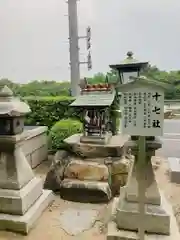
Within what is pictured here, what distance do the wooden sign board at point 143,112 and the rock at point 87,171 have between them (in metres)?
2.08

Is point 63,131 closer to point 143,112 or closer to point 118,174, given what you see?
point 118,174

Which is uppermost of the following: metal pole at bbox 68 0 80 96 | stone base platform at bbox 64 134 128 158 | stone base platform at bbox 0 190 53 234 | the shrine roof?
metal pole at bbox 68 0 80 96

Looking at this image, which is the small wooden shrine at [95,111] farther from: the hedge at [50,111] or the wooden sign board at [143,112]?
the hedge at [50,111]

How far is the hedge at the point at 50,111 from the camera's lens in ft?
23.8

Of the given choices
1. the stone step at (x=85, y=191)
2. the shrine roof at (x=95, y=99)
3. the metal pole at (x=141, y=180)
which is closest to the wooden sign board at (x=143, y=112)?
the metal pole at (x=141, y=180)

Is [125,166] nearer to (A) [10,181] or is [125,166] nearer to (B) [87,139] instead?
(B) [87,139]

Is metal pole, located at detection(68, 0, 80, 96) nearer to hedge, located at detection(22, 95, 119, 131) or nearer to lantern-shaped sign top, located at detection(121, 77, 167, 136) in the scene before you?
hedge, located at detection(22, 95, 119, 131)

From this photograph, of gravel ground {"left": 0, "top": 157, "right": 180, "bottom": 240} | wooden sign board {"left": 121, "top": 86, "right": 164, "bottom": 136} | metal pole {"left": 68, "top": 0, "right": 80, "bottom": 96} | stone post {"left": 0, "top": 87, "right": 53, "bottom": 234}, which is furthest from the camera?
metal pole {"left": 68, "top": 0, "right": 80, "bottom": 96}

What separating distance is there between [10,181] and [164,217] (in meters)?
2.19

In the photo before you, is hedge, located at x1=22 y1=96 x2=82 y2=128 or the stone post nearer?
the stone post

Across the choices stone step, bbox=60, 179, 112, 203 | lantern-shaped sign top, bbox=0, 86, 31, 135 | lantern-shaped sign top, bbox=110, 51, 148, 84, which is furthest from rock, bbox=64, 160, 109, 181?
lantern-shaped sign top, bbox=110, 51, 148, 84

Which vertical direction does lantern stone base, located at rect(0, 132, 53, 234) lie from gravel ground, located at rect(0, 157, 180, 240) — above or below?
above

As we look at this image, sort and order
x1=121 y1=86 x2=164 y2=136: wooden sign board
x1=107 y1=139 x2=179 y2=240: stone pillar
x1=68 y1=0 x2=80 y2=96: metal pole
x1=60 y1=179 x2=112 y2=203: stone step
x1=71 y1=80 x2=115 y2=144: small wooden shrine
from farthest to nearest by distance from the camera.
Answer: x1=68 y1=0 x2=80 y2=96: metal pole
x1=71 y1=80 x2=115 y2=144: small wooden shrine
x1=60 y1=179 x2=112 y2=203: stone step
x1=107 y1=139 x2=179 y2=240: stone pillar
x1=121 y1=86 x2=164 y2=136: wooden sign board

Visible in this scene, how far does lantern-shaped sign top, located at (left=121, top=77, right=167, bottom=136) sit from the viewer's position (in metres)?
2.42
